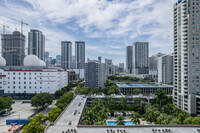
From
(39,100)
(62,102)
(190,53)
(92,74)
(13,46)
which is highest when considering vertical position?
(13,46)

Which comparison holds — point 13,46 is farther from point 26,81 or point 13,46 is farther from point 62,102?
point 62,102

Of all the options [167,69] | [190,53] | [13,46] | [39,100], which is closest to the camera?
[190,53]

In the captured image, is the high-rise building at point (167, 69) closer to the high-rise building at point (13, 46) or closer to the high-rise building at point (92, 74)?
the high-rise building at point (92, 74)

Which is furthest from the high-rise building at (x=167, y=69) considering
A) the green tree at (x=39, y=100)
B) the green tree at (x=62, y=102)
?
the green tree at (x=39, y=100)

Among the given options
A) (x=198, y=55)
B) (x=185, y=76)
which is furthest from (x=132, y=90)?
(x=198, y=55)

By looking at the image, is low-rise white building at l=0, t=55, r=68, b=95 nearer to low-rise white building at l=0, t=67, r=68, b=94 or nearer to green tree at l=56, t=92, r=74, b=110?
low-rise white building at l=0, t=67, r=68, b=94

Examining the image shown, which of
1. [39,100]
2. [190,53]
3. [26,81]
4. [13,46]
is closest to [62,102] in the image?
[39,100]

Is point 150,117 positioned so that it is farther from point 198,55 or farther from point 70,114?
point 198,55

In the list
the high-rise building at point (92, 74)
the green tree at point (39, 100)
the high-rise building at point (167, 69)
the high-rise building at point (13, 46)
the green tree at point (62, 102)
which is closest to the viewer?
the green tree at point (62, 102)
